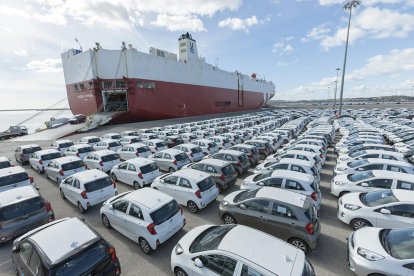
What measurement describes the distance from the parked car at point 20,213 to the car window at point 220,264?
588cm

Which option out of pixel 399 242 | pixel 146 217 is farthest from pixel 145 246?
pixel 399 242

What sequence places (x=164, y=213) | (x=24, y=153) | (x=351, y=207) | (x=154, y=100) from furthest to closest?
(x=154, y=100) → (x=24, y=153) → (x=351, y=207) → (x=164, y=213)

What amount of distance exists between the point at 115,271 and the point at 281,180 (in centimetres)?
650

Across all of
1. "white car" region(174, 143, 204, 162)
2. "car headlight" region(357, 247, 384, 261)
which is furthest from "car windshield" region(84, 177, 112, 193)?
"car headlight" region(357, 247, 384, 261)

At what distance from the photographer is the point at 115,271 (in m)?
5.18

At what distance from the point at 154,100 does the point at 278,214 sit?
107ft

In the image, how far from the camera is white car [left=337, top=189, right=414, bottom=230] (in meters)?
6.59

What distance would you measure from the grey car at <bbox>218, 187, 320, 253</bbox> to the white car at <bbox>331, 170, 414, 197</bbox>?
3.22 metres

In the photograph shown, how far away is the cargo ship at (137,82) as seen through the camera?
3369 centimetres

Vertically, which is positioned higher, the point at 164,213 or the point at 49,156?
the point at 49,156

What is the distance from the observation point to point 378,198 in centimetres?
734

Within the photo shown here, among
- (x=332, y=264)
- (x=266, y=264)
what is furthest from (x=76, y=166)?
(x=332, y=264)

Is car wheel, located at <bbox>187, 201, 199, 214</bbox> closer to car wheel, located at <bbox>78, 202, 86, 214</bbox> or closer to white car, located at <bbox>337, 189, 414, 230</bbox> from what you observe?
car wheel, located at <bbox>78, 202, 86, 214</bbox>

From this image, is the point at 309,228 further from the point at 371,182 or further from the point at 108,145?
the point at 108,145
